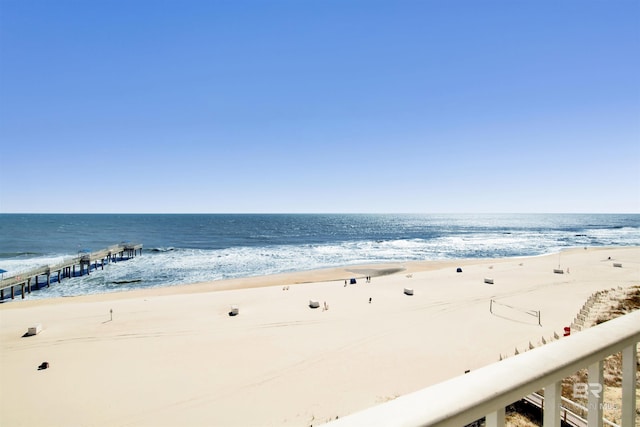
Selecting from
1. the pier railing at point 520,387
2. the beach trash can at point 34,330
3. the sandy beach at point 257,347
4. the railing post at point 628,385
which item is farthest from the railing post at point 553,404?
the beach trash can at point 34,330

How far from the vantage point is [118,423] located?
34.9ft

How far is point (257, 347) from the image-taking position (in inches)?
632

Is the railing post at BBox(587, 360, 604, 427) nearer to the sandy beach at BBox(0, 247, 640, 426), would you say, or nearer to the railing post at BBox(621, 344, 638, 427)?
the railing post at BBox(621, 344, 638, 427)

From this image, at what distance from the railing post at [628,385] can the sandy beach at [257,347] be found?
1006 centimetres

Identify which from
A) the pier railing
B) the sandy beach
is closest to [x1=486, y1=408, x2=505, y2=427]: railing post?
the pier railing

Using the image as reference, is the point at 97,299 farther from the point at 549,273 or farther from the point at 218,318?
the point at 549,273

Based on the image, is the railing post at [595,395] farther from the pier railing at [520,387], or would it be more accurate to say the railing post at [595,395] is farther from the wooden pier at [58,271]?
the wooden pier at [58,271]

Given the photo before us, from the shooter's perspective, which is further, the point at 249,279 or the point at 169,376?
the point at 249,279

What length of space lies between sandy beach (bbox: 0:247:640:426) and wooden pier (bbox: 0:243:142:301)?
11.9 ft

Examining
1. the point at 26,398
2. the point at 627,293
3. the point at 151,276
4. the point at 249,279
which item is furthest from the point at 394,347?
the point at 151,276

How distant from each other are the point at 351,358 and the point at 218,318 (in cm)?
988

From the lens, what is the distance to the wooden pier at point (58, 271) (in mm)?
29828

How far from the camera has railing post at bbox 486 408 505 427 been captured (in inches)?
45.6

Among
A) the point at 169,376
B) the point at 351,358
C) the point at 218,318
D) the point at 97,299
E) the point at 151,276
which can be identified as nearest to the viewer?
the point at 169,376
